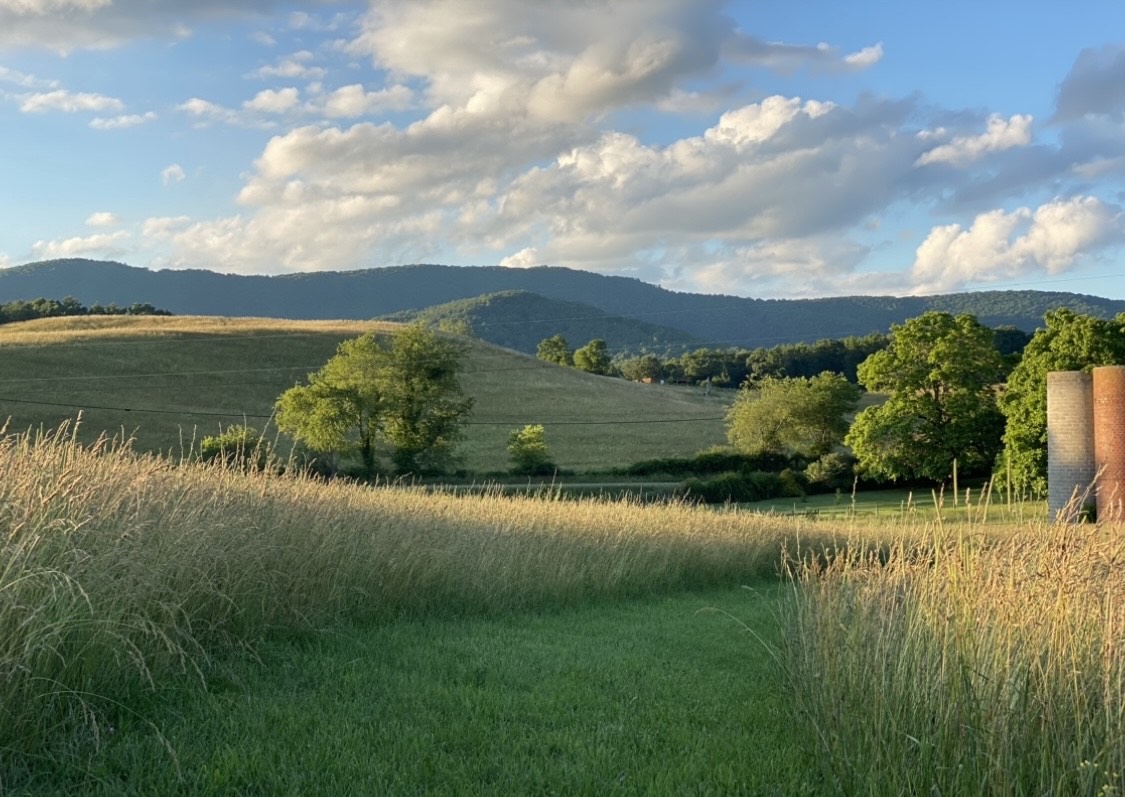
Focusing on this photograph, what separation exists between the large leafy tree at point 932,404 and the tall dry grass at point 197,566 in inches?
1364

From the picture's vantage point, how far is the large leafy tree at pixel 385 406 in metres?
43.9

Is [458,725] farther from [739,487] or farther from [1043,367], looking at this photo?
[1043,367]

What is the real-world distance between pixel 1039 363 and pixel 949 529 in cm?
3824

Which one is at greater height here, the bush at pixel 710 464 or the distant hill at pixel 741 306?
the distant hill at pixel 741 306

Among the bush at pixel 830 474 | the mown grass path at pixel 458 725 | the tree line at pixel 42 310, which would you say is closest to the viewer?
the mown grass path at pixel 458 725

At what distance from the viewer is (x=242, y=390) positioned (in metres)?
56.2

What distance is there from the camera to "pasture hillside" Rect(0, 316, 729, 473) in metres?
47.2

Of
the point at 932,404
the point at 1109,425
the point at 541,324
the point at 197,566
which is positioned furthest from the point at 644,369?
the point at 197,566

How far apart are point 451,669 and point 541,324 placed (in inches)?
5235

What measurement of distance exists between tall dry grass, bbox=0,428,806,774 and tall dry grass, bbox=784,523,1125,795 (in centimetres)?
353

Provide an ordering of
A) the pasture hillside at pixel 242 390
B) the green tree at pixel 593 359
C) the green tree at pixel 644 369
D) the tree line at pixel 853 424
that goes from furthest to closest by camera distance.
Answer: the green tree at pixel 644 369 → the green tree at pixel 593 359 → the pasture hillside at pixel 242 390 → the tree line at pixel 853 424

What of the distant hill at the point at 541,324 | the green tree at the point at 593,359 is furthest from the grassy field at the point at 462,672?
the distant hill at the point at 541,324

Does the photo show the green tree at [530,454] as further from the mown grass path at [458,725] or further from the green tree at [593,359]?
the green tree at [593,359]

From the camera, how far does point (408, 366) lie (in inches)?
1858
